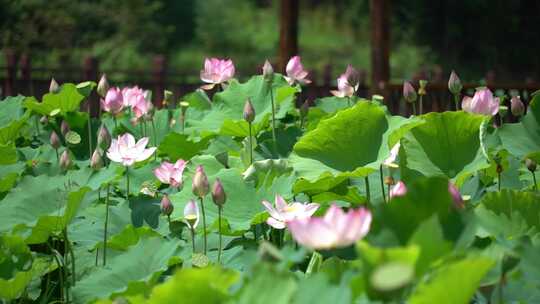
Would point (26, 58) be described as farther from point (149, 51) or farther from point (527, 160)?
point (149, 51)

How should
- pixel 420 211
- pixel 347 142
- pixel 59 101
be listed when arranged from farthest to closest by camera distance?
pixel 59 101
pixel 347 142
pixel 420 211

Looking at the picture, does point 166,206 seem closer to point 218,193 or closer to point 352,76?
point 218,193

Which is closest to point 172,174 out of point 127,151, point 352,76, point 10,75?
point 127,151

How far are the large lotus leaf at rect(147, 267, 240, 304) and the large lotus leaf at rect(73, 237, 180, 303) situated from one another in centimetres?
30

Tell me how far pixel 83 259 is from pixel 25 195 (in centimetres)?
13

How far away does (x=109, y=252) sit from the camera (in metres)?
1.19

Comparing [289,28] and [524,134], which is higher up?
[524,134]

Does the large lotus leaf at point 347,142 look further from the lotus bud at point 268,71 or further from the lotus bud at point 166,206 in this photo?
the lotus bud at point 268,71

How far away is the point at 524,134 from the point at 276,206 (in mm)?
500

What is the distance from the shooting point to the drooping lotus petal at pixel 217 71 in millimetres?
1706

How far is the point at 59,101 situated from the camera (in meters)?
1.82

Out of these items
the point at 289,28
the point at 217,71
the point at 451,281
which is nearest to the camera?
the point at 451,281

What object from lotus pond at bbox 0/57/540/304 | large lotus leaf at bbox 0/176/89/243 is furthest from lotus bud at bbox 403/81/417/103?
large lotus leaf at bbox 0/176/89/243

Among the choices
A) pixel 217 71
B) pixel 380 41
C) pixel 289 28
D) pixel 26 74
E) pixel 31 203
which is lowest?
pixel 26 74
